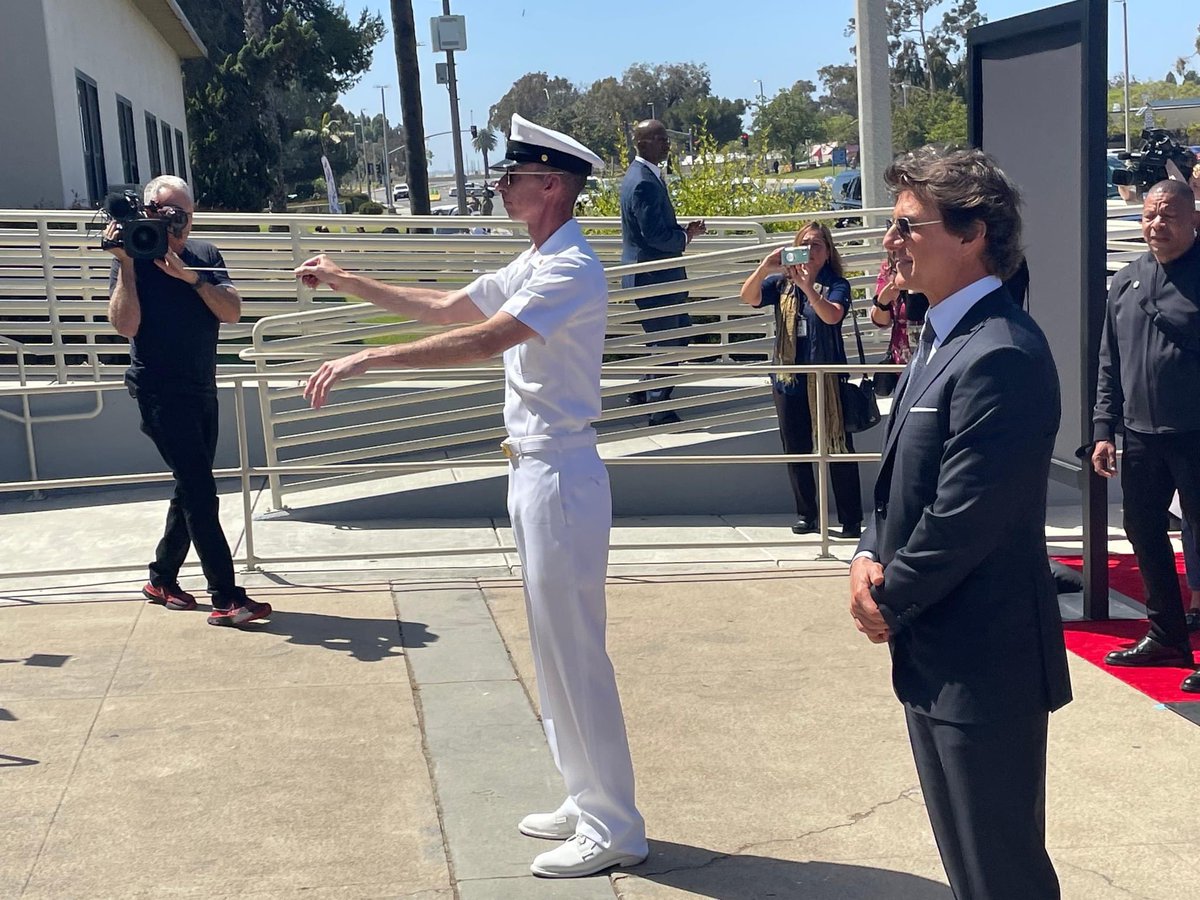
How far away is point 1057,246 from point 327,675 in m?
3.81

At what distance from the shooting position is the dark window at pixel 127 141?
21.8 metres

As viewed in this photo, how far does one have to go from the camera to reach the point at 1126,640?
6086mm

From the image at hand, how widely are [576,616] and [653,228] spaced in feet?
20.3

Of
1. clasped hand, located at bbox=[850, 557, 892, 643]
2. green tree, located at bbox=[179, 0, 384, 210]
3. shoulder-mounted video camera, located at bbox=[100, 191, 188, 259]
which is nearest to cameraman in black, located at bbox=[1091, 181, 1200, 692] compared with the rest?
clasped hand, located at bbox=[850, 557, 892, 643]

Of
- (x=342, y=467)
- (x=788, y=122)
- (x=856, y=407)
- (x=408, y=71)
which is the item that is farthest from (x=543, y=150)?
(x=788, y=122)

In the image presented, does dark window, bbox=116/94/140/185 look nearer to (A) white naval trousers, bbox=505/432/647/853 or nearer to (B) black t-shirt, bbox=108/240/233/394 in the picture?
(B) black t-shirt, bbox=108/240/233/394

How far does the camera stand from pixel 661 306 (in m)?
10.1

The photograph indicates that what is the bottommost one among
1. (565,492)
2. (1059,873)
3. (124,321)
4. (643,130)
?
(1059,873)

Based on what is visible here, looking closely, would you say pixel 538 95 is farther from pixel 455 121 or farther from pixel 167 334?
pixel 167 334

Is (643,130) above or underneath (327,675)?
above

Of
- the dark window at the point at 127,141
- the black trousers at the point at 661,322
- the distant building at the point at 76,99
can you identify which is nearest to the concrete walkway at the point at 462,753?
the black trousers at the point at 661,322

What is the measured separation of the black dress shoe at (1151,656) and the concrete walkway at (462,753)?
146 millimetres

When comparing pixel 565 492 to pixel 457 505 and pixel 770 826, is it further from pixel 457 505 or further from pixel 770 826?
pixel 457 505

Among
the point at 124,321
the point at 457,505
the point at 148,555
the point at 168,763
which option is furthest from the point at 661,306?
the point at 168,763
